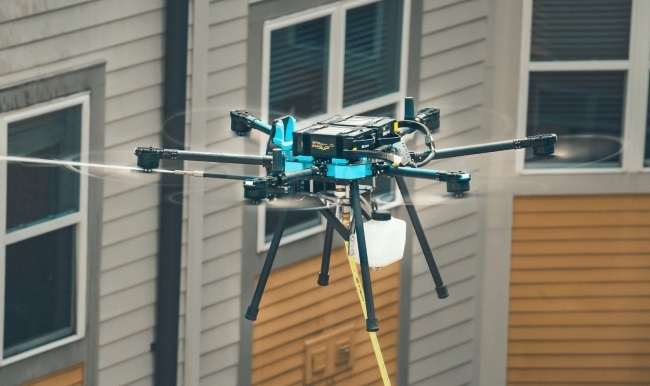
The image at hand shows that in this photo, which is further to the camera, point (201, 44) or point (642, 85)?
point (642, 85)

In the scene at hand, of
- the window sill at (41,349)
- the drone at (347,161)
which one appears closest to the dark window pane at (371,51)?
the window sill at (41,349)

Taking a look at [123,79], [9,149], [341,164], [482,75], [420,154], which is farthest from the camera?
[482,75]

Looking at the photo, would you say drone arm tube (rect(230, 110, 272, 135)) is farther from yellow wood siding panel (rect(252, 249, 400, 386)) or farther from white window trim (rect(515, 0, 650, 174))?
white window trim (rect(515, 0, 650, 174))

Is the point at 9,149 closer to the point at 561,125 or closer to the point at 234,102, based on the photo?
the point at 234,102

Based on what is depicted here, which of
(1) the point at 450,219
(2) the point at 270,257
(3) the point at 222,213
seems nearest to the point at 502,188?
(1) the point at 450,219

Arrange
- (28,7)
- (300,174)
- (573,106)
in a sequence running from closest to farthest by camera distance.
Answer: (300,174)
(28,7)
(573,106)

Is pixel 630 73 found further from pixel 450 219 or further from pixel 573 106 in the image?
pixel 450 219

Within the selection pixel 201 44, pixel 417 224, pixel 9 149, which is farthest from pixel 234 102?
pixel 417 224
